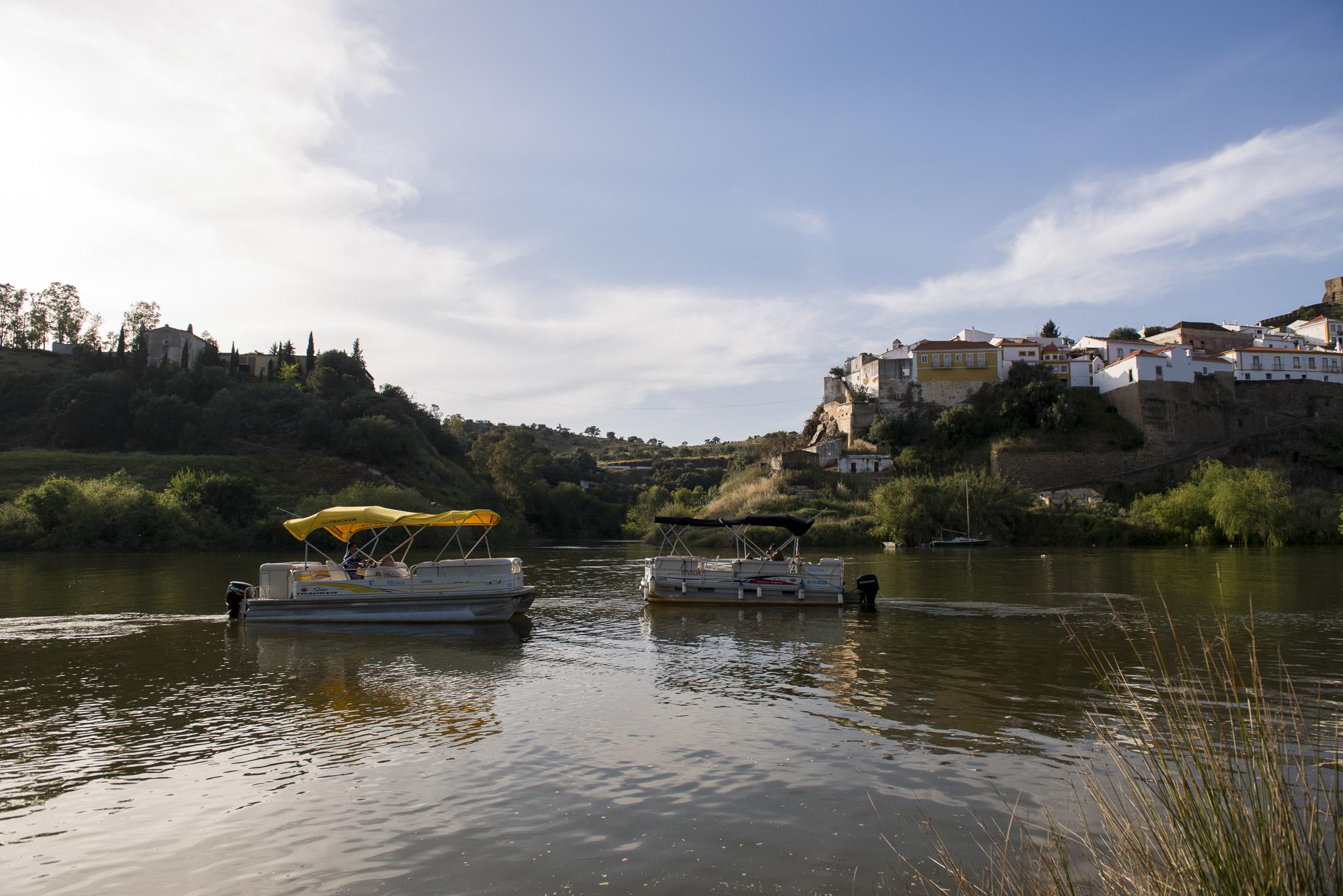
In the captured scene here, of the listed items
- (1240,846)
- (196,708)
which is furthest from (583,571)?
(1240,846)

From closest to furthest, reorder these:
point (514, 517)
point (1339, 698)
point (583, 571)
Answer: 1. point (1339, 698)
2. point (583, 571)
3. point (514, 517)

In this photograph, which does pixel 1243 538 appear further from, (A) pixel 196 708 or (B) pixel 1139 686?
(A) pixel 196 708

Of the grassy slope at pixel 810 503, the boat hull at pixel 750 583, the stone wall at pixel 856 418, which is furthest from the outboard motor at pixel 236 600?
the stone wall at pixel 856 418

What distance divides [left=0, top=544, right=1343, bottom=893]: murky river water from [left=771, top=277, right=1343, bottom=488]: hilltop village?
2473 inches

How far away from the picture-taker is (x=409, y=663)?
726 inches

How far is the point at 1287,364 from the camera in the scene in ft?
299

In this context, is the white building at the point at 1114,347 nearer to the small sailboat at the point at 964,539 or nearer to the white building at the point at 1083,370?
the white building at the point at 1083,370

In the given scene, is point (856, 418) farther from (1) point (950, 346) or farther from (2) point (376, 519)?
(2) point (376, 519)

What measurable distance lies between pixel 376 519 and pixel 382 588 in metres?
2.00

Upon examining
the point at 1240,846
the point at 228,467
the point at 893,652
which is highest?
the point at 228,467

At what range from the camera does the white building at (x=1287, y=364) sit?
9094 cm

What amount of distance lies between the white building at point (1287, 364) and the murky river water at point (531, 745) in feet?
261

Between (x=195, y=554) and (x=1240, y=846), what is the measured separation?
63.0m

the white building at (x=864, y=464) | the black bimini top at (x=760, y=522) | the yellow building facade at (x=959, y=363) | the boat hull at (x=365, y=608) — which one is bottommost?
the boat hull at (x=365, y=608)
